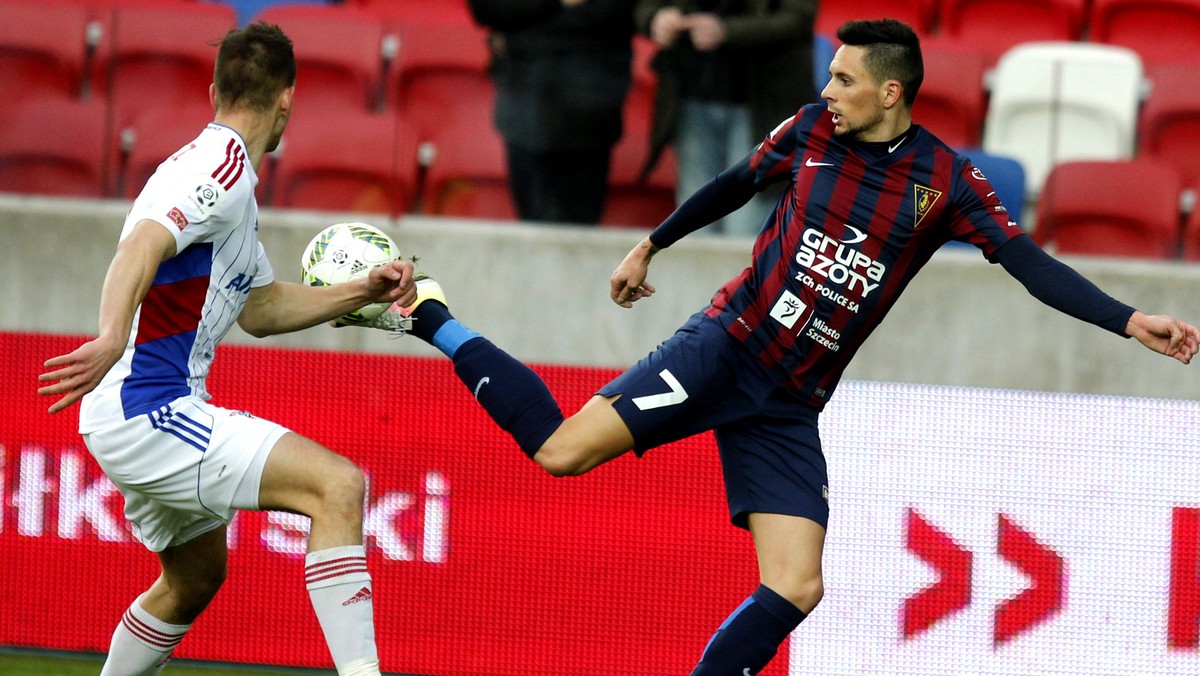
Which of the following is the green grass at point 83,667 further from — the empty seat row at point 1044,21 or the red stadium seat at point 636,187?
the empty seat row at point 1044,21

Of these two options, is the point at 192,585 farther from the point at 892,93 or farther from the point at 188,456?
the point at 892,93

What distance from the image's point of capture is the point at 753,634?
4426 millimetres

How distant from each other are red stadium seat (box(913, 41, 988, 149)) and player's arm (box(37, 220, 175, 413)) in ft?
13.8

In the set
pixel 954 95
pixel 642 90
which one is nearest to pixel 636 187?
pixel 642 90

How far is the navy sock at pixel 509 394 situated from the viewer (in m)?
4.68

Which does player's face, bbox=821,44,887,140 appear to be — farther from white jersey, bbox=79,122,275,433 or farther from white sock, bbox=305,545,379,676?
white sock, bbox=305,545,379,676

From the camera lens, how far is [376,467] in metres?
5.85

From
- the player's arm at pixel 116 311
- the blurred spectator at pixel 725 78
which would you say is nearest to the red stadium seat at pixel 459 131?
the blurred spectator at pixel 725 78

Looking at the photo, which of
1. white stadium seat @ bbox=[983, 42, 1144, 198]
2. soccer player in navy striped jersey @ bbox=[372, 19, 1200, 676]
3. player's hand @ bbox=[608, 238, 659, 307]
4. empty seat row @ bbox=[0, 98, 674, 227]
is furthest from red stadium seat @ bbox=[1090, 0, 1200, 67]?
player's hand @ bbox=[608, 238, 659, 307]

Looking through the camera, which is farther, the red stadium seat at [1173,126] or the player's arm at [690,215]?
the red stadium seat at [1173,126]

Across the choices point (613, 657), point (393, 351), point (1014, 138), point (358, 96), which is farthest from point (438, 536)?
point (1014, 138)

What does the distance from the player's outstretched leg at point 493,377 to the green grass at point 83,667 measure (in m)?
1.61

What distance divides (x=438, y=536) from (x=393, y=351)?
5.02 feet

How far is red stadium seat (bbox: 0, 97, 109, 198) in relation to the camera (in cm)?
726
